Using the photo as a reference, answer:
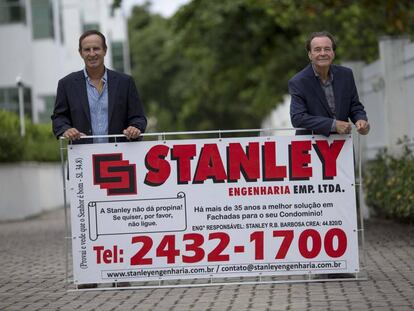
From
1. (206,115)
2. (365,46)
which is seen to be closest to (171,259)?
(365,46)

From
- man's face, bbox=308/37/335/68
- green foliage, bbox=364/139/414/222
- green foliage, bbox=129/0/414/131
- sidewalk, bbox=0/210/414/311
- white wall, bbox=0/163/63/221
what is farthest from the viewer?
white wall, bbox=0/163/63/221

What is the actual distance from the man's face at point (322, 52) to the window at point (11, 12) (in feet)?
81.0

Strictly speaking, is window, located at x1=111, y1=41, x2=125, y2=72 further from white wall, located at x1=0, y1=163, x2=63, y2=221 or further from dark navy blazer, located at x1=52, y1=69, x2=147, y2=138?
dark navy blazer, located at x1=52, y1=69, x2=147, y2=138

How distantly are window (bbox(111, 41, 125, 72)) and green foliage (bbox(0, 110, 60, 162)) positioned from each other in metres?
37.0

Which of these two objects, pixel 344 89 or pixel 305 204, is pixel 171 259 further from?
pixel 344 89

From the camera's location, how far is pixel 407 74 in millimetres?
17453

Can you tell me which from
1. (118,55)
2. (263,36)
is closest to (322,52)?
(263,36)

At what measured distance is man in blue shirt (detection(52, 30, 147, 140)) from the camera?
1001cm

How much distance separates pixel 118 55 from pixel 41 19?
97.7 feet

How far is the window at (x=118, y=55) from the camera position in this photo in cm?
7014

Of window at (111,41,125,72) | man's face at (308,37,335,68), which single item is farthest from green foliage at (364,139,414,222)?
window at (111,41,125,72)

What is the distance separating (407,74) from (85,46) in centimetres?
853

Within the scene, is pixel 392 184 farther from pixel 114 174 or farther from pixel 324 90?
pixel 114 174

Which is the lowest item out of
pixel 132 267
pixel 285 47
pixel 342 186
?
pixel 132 267
